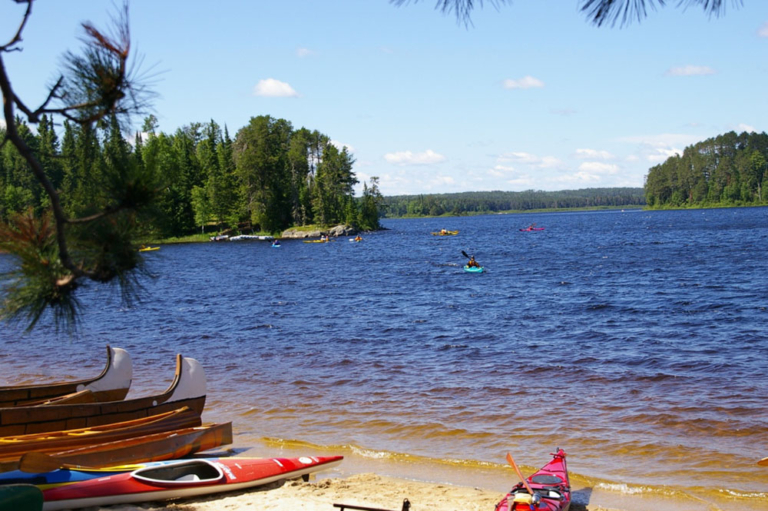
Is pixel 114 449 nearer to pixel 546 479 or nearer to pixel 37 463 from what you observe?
pixel 37 463

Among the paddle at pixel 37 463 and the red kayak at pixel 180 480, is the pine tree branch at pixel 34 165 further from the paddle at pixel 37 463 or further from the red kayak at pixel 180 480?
the red kayak at pixel 180 480

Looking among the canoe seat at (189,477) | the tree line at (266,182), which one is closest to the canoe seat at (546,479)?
the canoe seat at (189,477)

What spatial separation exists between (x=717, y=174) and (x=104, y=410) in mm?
180860

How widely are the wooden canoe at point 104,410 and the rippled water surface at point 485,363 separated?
162 centimetres

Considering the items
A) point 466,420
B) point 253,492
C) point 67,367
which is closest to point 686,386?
point 466,420

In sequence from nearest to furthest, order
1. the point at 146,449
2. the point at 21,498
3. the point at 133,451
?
the point at 21,498 → the point at 133,451 → the point at 146,449

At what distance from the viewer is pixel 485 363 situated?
1694 cm

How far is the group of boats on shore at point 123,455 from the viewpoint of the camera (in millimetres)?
7914

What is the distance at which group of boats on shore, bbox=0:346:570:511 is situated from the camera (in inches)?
312

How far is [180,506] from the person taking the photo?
8227 millimetres

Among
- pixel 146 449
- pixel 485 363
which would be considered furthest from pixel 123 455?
pixel 485 363

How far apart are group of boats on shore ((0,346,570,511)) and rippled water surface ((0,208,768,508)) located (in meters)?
1.76

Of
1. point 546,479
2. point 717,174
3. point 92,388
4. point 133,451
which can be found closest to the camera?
point 546,479

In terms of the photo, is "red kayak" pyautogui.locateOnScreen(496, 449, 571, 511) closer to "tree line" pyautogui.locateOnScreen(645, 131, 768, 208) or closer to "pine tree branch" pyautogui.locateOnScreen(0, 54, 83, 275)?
"pine tree branch" pyautogui.locateOnScreen(0, 54, 83, 275)
